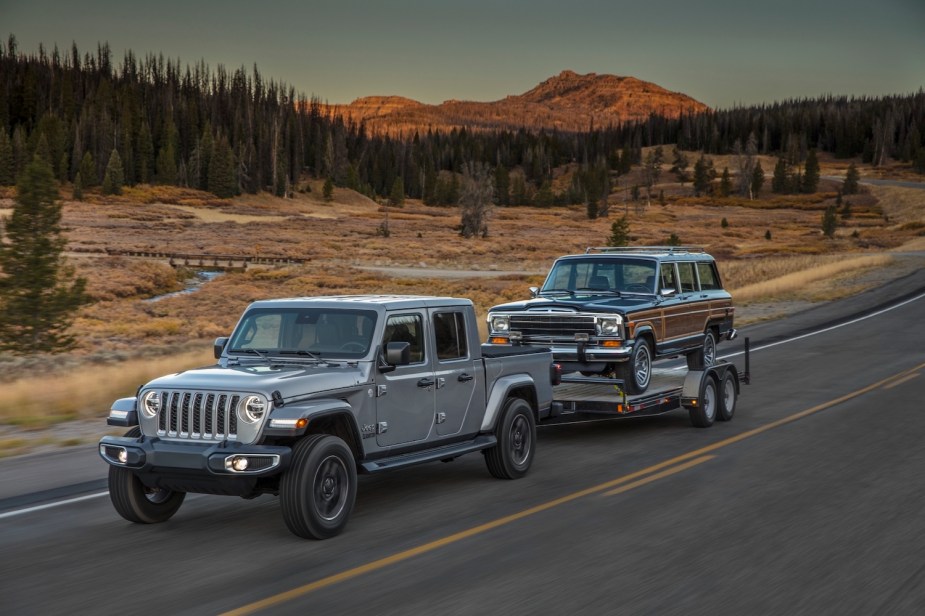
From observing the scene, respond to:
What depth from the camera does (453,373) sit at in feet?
30.2

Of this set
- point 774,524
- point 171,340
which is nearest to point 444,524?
point 774,524

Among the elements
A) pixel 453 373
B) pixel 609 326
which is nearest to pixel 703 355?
pixel 609 326

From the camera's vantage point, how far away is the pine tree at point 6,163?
452ft

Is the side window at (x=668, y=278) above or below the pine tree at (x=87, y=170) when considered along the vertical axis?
below

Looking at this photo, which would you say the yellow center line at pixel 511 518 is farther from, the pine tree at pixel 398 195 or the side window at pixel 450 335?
the pine tree at pixel 398 195

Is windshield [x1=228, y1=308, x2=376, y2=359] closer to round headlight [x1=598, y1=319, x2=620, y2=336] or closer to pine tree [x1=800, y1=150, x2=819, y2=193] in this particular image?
round headlight [x1=598, y1=319, x2=620, y2=336]

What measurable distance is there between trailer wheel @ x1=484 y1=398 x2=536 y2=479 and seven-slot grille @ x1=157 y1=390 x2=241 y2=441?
10.2 feet

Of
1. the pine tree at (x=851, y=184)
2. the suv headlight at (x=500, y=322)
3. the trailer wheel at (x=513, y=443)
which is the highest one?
the pine tree at (x=851, y=184)

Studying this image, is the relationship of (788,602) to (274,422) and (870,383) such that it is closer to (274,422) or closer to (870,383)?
(274,422)

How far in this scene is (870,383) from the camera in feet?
58.1

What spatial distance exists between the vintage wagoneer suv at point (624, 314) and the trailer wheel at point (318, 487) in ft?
20.2

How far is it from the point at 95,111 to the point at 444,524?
171 meters

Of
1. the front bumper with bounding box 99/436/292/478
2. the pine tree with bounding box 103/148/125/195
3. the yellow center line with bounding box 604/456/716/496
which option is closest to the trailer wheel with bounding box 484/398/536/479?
the yellow center line with bounding box 604/456/716/496

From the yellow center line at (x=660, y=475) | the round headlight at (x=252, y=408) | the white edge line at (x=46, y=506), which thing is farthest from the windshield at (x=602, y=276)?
the round headlight at (x=252, y=408)
